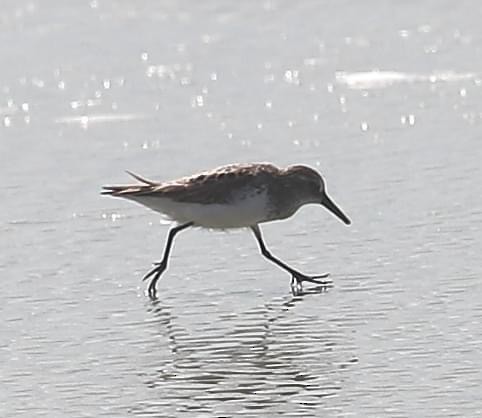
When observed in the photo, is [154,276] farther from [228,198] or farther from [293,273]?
[293,273]

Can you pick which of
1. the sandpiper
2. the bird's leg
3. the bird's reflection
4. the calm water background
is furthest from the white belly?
the bird's reflection

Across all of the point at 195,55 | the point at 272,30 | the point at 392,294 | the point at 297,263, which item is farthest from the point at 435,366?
the point at 272,30

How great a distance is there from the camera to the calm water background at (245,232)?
25.8 feet

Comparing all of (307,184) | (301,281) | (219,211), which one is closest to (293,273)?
(301,281)

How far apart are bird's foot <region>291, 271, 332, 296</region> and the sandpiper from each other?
31 millimetres

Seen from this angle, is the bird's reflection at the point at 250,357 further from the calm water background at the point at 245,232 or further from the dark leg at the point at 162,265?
the dark leg at the point at 162,265

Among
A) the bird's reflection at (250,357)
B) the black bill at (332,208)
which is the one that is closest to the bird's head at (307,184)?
the black bill at (332,208)

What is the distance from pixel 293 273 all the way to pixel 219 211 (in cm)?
56

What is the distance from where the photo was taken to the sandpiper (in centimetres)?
986

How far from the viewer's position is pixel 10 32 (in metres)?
17.6

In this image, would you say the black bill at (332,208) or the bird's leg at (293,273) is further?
the black bill at (332,208)

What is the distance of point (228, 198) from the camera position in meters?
9.86

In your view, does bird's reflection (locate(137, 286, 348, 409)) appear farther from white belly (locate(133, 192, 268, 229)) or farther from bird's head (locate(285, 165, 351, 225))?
bird's head (locate(285, 165, 351, 225))

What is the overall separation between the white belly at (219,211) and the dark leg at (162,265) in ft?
0.20
